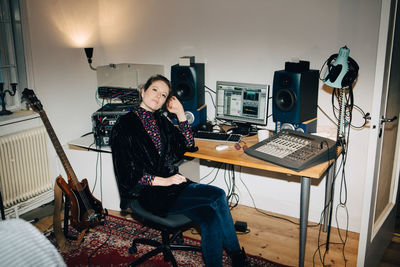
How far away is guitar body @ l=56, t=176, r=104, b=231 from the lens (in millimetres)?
2529

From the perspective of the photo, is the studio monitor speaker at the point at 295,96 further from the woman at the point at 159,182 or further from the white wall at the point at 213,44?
the woman at the point at 159,182

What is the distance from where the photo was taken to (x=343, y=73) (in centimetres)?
216

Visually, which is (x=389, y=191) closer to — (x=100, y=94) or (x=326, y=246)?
(x=326, y=246)

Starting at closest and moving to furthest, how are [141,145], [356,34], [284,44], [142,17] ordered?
[141,145] < [356,34] < [284,44] < [142,17]

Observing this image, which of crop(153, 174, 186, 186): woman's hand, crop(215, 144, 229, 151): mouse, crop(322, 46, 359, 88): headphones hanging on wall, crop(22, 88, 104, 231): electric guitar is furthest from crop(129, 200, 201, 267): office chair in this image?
crop(322, 46, 359, 88): headphones hanging on wall

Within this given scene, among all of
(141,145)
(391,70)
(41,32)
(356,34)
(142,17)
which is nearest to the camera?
(391,70)

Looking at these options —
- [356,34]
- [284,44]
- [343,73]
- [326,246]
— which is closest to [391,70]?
[343,73]

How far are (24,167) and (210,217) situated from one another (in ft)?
5.54

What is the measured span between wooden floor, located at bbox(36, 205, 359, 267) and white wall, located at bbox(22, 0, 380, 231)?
164 mm

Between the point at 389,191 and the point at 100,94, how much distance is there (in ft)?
8.01

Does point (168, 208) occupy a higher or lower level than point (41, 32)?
lower

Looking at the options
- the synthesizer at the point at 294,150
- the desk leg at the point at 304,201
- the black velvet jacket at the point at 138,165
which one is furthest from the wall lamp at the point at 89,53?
the desk leg at the point at 304,201

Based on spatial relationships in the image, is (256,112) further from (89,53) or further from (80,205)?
(89,53)

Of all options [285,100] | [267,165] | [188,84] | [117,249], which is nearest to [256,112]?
[285,100]
